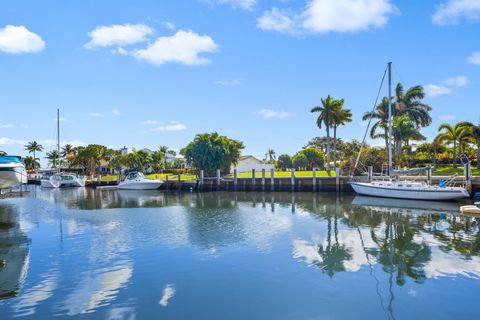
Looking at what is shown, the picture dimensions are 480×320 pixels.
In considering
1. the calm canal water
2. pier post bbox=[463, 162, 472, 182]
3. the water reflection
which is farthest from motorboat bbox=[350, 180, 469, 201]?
the water reflection

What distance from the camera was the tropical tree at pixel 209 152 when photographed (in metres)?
70.7

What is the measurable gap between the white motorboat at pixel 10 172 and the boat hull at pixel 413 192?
112 ft

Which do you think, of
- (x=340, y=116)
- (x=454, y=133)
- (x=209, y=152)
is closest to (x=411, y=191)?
(x=454, y=133)

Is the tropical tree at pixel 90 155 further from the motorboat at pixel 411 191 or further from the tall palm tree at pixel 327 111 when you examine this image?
the motorboat at pixel 411 191

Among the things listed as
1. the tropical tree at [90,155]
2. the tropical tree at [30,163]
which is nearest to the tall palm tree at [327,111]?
the tropical tree at [90,155]

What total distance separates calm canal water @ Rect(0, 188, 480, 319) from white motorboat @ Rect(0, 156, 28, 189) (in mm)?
4084

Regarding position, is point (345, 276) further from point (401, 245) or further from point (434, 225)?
point (434, 225)

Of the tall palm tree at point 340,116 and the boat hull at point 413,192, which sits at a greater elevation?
the tall palm tree at point 340,116

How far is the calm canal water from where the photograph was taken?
1003 cm

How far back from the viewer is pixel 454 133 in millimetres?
51125

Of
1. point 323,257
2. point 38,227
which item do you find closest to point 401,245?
point 323,257

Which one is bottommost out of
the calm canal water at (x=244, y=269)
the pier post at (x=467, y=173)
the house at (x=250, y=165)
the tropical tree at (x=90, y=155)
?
the calm canal water at (x=244, y=269)

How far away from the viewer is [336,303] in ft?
33.7

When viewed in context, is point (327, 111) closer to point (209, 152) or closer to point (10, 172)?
point (209, 152)
